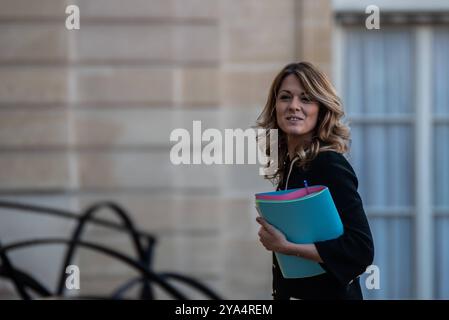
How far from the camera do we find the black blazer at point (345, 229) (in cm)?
214

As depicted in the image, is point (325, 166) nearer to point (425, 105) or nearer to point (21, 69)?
point (425, 105)

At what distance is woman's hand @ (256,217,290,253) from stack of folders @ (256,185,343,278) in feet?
0.04

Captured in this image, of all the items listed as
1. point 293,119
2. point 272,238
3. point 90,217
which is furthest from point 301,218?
point 90,217

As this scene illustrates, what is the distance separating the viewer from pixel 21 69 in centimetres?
496

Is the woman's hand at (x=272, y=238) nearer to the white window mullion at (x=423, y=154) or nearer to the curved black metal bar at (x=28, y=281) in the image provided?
the curved black metal bar at (x=28, y=281)

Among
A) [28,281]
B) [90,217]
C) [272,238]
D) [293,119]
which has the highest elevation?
[293,119]

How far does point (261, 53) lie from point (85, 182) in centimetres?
132

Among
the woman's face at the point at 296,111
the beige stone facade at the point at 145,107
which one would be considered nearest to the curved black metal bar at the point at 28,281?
the beige stone facade at the point at 145,107

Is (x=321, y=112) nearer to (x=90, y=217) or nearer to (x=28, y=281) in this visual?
(x=28, y=281)

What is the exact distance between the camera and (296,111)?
225 cm

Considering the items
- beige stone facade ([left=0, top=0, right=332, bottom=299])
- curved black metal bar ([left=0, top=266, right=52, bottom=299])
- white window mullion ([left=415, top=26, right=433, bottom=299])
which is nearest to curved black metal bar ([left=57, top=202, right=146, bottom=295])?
beige stone facade ([left=0, top=0, right=332, bottom=299])

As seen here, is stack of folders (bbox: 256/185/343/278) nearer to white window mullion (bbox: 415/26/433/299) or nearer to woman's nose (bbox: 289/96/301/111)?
woman's nose (bbox: 289/96/301/111)

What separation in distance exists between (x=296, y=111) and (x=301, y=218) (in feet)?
0.96
